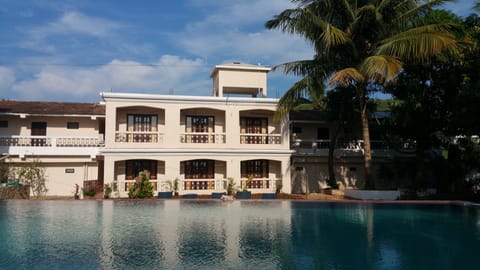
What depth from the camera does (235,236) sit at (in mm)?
11719

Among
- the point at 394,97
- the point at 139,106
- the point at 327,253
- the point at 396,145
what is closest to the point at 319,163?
the point at 396,145

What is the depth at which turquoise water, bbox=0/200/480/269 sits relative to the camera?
29.2ft

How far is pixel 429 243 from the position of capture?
11.2 m

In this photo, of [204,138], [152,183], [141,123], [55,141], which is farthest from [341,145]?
[55,141]

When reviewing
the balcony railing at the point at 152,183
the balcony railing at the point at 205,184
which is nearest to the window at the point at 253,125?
the balcony railing at the point at 205,184

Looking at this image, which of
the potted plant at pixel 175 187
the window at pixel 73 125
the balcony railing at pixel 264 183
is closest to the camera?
the potted plant at pixel 175 187

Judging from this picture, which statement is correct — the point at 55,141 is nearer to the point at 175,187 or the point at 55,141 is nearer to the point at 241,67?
the point at 175,187

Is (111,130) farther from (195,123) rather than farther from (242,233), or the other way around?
(242,233)

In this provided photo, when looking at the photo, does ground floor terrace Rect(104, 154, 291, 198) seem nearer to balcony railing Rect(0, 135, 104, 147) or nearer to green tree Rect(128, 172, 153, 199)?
green tree Rect(128, 172, 153, 199)

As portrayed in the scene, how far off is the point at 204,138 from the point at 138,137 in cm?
391

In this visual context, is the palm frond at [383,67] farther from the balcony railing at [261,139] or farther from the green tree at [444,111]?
the balcony railing at [261,139]

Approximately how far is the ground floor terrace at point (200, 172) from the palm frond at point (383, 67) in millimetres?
7892

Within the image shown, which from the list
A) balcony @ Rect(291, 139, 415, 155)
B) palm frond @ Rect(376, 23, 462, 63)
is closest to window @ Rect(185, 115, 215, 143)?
balcony @ Rect(291, 139, 415, 155)

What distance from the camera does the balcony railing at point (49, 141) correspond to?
74.6ft
